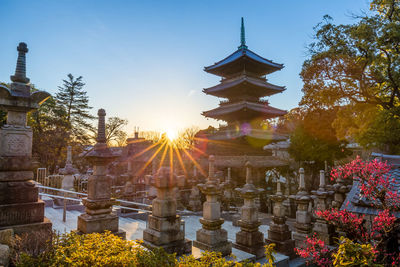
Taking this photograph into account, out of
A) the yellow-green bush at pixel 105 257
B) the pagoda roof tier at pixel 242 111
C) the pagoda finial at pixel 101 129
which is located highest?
the pagoda roof tier at pixel 242 111

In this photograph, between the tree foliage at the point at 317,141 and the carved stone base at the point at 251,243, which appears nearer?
the carved stone base at the point at 251,243

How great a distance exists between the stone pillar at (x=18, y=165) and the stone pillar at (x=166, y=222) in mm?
1705

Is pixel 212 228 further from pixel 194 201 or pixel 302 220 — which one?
pixel 194 201

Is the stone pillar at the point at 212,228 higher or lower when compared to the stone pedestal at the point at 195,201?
higher

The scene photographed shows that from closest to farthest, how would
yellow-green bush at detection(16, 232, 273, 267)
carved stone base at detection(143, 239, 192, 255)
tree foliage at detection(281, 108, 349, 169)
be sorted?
1. yellow-green bush at detection(16, 232, 273, 267)
2. carved stone base at detection(143, 239, 192, 255)
3. tree foliage at detection(281, 108, 349, 169)

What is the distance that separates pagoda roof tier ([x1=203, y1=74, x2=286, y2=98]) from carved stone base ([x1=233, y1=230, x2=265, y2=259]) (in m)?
21.6

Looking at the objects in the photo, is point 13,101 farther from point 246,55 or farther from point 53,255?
point 246,55

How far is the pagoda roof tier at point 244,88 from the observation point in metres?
25.8

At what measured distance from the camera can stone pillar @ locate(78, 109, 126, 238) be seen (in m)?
4.61

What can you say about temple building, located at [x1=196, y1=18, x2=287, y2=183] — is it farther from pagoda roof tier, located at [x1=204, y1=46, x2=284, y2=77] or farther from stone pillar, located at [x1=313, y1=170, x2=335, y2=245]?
stone pillar, located at [x1=313, y1=170, x2=335, y2=245]

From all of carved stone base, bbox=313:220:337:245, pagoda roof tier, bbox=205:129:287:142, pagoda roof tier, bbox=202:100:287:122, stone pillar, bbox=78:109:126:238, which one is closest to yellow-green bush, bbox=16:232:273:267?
stone pillar, bbox=78:109:126:238

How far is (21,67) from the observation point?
446 cm

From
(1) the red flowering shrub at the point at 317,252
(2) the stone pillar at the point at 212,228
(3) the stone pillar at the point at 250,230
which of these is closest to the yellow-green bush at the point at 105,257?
(1) the red flowering shrub at the point at 317,252

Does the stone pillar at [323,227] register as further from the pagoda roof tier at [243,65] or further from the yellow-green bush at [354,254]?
the pagoda roof tier at [243,65]
